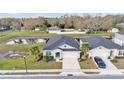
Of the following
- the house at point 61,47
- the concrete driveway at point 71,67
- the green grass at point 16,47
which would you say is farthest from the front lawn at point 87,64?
the green grass at point 16,47

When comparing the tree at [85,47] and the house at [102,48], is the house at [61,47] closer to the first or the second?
the tree at [85,47]

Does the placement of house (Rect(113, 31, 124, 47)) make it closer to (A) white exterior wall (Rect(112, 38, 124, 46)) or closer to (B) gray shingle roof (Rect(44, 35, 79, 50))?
(A) white exterior wall (Rect(112, 38, 124, 46))

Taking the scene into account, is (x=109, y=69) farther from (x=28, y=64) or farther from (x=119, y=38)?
(x=28, y=64)

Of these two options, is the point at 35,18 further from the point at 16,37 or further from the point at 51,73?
the point at 51,73

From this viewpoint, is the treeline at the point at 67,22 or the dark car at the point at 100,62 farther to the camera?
the dark car at the point at 100,62

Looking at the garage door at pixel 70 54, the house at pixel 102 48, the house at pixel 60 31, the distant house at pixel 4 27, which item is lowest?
the garage door at pixel 70 54

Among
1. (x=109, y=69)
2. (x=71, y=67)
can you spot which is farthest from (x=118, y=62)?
(x=71, y=67)

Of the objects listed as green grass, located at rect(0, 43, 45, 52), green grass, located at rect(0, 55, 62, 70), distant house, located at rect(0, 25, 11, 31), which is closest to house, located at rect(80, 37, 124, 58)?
green grass, located at rect(0, 55, 62, 70)
